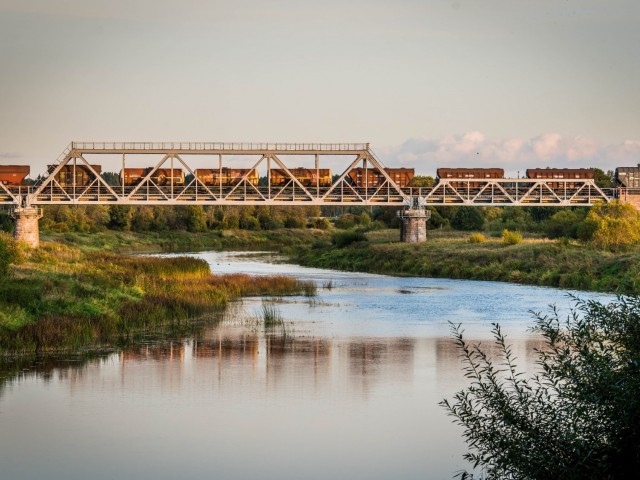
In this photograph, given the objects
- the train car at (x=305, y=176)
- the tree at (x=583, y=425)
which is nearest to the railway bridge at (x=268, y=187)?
the train car at (x=305, y=176)

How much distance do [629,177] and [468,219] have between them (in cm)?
2294

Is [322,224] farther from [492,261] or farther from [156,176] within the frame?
[492,261]

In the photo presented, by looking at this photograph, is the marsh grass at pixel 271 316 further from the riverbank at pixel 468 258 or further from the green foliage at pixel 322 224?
the green foliage at pixel 322 224

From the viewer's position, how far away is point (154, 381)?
29.6 metres

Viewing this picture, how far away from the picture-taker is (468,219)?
128 metres

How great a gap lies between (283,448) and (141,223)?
445 feet

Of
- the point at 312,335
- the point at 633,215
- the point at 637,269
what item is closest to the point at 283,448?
the point at 312,335

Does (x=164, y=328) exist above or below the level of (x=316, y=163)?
below

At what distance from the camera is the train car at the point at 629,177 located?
11050cm

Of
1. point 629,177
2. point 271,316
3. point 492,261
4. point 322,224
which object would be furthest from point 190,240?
point 271,316

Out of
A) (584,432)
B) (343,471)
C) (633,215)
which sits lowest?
(343,471)

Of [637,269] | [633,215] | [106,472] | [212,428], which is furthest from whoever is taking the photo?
[633,215]

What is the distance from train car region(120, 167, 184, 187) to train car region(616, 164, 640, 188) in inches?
1858

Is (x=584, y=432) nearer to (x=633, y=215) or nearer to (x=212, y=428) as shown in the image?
(x=212, y=428)
